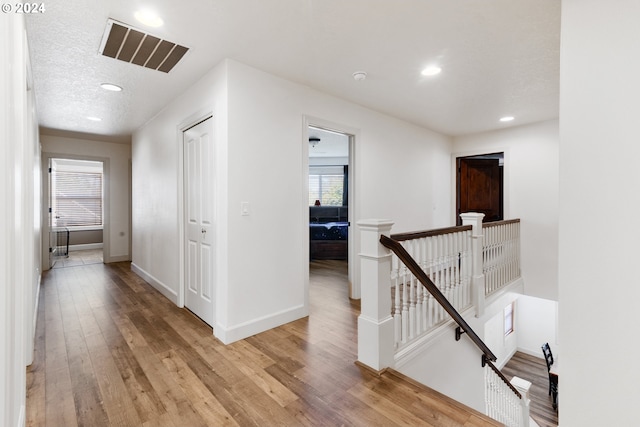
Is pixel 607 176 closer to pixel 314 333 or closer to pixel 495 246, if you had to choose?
pixel 314 333

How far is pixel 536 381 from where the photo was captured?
5488 millimetres

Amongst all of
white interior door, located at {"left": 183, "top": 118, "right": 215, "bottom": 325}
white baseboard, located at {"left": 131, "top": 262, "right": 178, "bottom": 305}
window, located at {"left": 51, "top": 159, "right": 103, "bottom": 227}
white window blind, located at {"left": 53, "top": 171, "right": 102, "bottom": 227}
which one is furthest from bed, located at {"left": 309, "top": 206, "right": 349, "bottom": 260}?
white window blind, located at {"left": 53, "top": 171, "right": 102, "bottom": 227}

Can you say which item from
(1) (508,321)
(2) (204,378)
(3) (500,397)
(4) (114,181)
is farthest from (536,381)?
(4) (114,181)

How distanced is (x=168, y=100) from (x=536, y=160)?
538cm

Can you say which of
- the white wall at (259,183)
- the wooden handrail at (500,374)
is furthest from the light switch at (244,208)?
the wooden handrail at (500,374)

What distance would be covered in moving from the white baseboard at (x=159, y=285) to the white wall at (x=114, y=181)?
156 cm

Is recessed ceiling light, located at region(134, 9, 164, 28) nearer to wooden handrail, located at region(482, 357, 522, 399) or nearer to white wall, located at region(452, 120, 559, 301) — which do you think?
wooden handrail, located at region(482, 357, 522, 399)

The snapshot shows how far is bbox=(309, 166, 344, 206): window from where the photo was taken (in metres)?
8.03

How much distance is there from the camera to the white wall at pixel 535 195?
14.7ft

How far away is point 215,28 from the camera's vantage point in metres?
2.09

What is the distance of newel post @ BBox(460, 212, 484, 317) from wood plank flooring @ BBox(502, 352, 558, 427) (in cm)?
247

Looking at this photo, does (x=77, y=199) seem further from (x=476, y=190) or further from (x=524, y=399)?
(x=524, y=399)

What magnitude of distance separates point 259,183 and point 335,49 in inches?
51.5

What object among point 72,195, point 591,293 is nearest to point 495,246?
point 591,293
